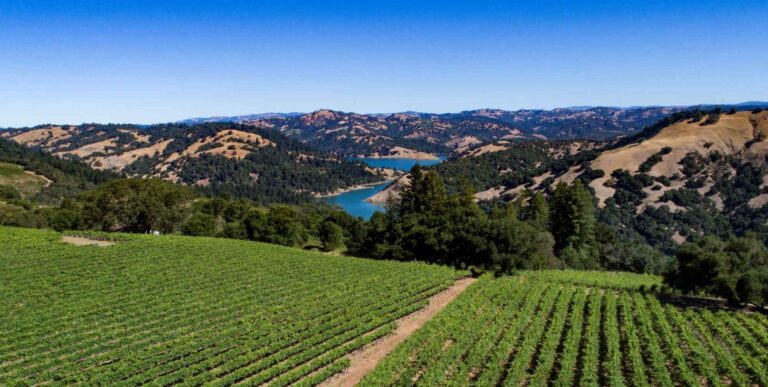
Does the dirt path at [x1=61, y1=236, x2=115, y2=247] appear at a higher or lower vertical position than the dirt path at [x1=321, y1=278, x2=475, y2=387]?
higher

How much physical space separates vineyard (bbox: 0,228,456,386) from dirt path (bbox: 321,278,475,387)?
666 millimetres

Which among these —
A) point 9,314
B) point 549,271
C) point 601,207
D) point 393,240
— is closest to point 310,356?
point 9,314

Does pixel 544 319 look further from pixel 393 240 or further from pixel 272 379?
pixel 393 240

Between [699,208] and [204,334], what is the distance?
148 m

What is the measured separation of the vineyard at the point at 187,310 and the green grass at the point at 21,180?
446ft

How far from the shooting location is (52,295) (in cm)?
4475

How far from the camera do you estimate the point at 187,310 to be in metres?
42.7

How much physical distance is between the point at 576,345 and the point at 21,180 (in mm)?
221217

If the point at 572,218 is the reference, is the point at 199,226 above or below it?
below

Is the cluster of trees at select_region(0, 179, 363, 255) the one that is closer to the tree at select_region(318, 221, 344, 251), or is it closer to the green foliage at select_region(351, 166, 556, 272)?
the tree at select_region(318, 221, 344, 251)

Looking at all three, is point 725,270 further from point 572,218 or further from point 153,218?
point 153,218

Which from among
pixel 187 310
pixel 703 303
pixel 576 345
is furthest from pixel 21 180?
pixel 703 303

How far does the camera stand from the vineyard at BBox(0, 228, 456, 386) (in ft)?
102

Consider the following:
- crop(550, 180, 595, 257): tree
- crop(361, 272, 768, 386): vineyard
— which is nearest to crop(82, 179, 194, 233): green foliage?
crop(361, 272, 768, 386): vineyard
